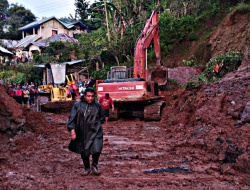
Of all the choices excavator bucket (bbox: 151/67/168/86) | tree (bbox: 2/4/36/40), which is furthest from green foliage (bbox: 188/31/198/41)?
tree (bbox: 2/4/36/40)

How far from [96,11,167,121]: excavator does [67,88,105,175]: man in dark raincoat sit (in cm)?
693

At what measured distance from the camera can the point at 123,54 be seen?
28.0 m

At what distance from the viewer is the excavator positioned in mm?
12375

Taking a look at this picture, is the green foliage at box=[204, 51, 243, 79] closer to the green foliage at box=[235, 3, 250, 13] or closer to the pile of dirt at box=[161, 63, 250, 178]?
the pile of dirt at box=[161, 63, 250, 178]

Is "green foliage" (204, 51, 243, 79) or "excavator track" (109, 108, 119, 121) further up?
"green foliage" (204, 51, 243, 79)

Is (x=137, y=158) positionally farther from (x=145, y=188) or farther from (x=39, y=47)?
(x=39, y=47)

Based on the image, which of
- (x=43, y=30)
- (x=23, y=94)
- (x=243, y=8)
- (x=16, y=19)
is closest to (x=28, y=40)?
(x=43, y=30)

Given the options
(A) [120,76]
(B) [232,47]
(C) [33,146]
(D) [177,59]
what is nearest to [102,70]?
(D) [177,59]

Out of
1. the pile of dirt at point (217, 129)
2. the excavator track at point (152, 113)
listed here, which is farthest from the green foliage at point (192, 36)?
the pile of dirt at point (217, 129)

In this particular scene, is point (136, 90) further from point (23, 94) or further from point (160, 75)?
point (23, 94)

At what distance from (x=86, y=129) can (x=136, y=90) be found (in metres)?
7.09

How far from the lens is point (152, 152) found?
6.95 metres

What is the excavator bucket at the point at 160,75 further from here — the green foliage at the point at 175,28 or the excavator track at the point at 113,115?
the green foliage at the point at 175,28

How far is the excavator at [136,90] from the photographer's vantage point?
12375 millimetres
